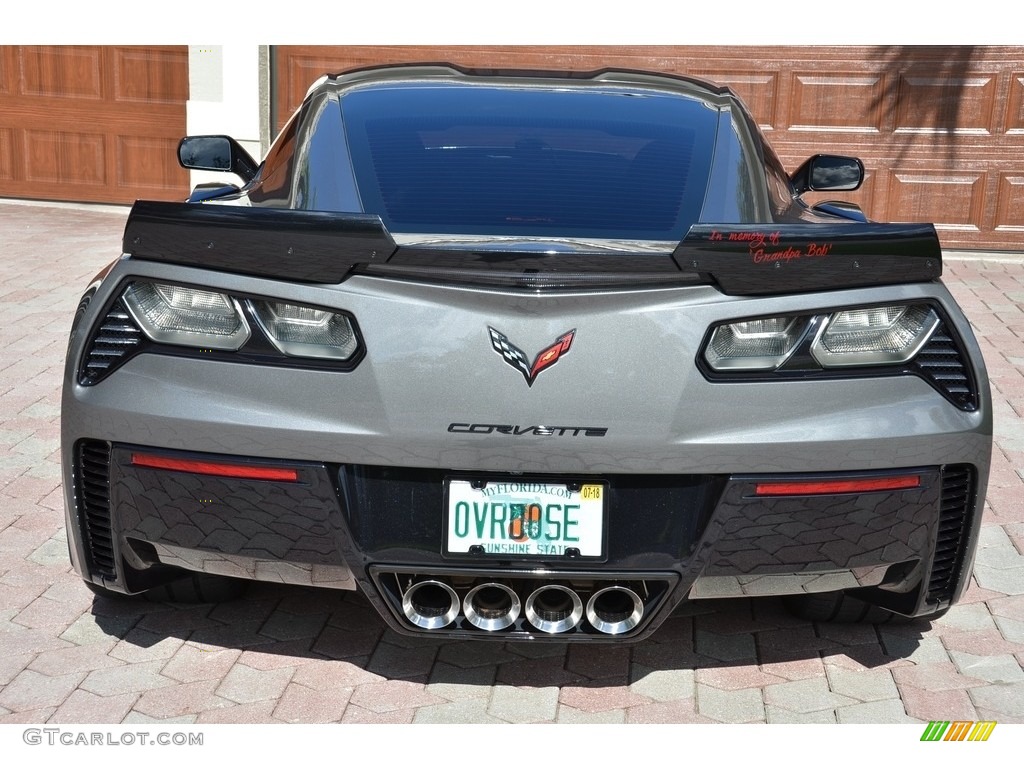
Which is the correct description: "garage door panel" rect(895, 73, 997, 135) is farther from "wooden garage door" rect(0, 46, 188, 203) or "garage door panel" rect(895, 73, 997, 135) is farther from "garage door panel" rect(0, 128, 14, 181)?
"garage door panel" rect(0, 128, 14, 181)

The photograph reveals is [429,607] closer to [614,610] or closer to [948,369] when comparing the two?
[614,610]

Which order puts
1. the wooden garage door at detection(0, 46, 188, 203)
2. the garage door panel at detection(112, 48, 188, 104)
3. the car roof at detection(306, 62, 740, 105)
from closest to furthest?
the car roof at detection(306, 62, 740, 105) < the garage door panel at detection(112, 48, 188, 104) < the wooden garage door at detection(0, 46, 188, 203)

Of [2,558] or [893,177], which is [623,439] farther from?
[893,177]

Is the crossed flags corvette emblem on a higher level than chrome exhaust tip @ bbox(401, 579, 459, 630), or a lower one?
higher

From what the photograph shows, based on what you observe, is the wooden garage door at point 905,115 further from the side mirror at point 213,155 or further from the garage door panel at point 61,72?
the side mirror at point 213,155

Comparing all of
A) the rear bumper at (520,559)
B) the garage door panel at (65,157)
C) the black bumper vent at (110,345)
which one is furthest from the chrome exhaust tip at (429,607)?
the garage door panel at (65,157)

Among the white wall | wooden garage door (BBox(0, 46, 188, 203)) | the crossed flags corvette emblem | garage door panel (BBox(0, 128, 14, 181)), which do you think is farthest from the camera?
garage door panel (BBox(0, 128, 14, 181))

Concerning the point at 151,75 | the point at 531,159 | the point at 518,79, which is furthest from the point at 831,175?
the point at 151,75

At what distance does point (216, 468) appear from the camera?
9.00 feet

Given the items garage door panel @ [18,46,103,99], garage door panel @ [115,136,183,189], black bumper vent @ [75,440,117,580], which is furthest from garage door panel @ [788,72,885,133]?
black bumper vent @ [75,440,117,580]

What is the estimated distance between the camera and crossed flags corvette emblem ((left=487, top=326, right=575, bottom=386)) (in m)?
2.61

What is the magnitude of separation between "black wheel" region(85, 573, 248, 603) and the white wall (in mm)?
7324

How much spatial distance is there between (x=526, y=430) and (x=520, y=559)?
0.30m
